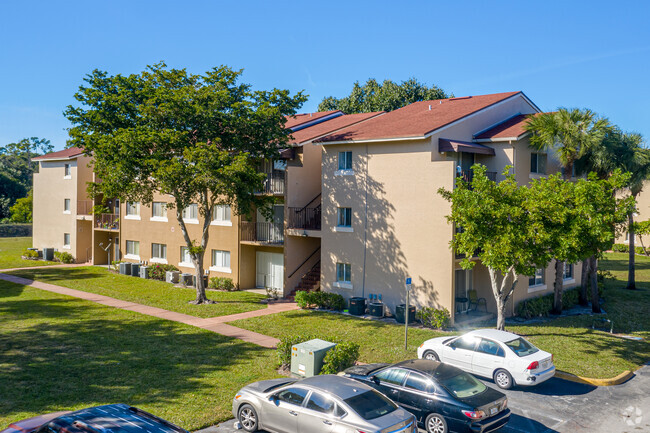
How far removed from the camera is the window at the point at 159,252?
3409 centimetres

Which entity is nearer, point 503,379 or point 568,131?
point 503,379

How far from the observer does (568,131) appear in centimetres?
2283

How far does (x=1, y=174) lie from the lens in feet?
249

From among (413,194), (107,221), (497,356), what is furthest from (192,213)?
(497,356)

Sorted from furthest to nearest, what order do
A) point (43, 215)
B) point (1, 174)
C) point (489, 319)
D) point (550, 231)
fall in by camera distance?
point (1, 174)
point (43, 215)
point (489, 319)
point (550, 231)

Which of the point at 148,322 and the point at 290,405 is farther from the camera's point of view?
the point at 148,322

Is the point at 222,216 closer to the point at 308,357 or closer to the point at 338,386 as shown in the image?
the point at 308,357

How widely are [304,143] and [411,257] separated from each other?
28.4ft

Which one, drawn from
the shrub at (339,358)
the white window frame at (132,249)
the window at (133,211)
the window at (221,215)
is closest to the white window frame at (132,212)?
the window at (133,211)

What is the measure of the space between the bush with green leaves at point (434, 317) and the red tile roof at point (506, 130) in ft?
27.5

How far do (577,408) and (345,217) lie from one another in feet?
46.9

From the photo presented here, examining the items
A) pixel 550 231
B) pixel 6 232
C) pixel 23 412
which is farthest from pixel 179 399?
pixel 6 232

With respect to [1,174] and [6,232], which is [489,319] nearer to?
[6,232]

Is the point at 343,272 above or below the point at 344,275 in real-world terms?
above
